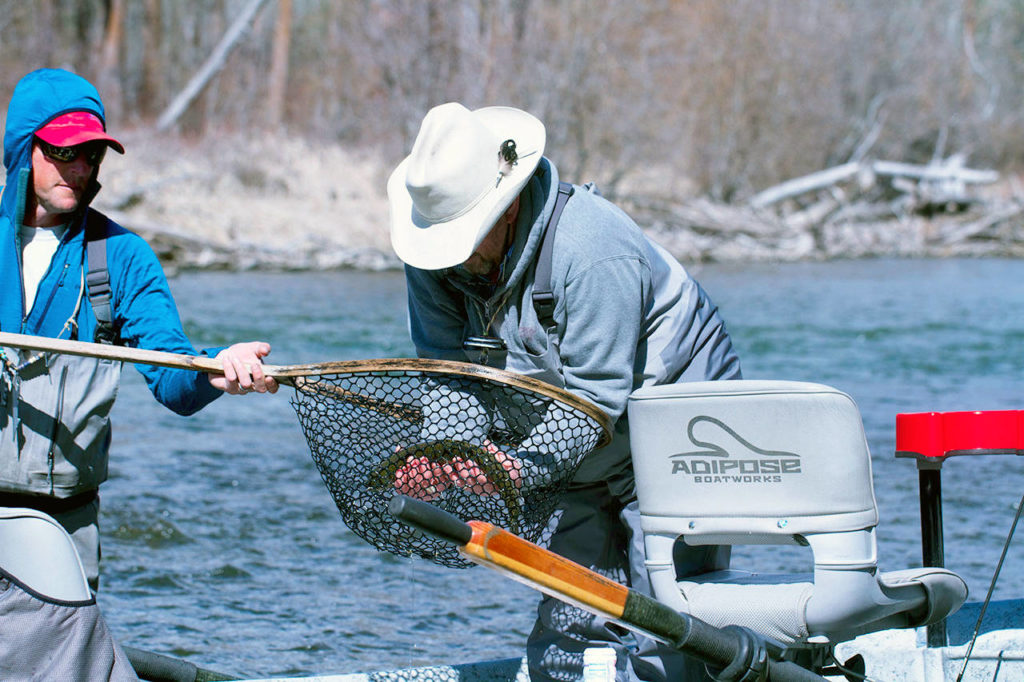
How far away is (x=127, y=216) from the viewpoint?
18.4m

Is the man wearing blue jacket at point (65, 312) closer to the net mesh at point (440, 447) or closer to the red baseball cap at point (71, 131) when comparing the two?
the red baseball cap at point (71, 131)

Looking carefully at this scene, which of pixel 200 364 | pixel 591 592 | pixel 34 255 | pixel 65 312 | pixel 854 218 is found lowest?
pixel 854 218

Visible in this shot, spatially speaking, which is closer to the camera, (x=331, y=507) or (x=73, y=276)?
(x=73, y=276)

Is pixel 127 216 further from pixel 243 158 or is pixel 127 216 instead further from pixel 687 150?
pixel 687 150

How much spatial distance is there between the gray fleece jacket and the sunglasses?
79 cm

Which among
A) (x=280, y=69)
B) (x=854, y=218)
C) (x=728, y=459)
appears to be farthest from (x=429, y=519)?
(x=280, y=69)

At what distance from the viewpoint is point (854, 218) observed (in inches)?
979

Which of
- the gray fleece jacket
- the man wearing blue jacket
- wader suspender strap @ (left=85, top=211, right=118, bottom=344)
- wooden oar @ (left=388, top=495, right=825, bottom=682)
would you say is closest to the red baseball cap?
the man wearing blue jacket

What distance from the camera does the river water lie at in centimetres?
538

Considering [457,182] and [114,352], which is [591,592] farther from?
[114,352]

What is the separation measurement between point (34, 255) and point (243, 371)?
56 cm

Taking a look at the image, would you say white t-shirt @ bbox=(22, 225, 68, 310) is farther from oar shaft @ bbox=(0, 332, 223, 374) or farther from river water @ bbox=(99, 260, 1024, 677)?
river water @ bbox=(99, 260, 1024, 677)

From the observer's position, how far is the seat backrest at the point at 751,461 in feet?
8.97

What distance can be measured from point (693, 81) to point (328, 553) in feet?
69.2
